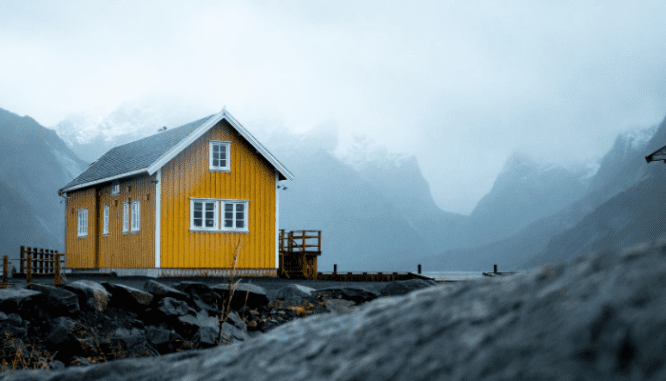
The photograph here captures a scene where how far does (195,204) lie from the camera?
979 inches

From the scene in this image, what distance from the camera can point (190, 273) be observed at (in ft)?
79.7

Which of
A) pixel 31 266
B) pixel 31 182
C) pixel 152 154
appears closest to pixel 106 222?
pixel 152 154

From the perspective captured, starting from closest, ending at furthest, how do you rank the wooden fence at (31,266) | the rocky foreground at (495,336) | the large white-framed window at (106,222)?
the rocky foreground at (495,336) → the wooden fence at (31,266) → the large white-framed window at (106,222)

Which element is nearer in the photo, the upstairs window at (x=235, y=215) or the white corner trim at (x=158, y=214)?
the white corner trim at (x=158, y=214)

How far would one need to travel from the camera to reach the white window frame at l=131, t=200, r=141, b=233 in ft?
82.7

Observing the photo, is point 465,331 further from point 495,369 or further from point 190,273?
point 190,273

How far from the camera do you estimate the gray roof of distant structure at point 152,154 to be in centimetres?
2431

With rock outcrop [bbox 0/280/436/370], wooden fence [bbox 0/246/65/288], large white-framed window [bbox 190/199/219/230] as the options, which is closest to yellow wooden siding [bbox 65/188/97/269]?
wooden fence [bbox 0/246/65/288]

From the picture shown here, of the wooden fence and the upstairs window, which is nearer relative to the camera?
the wooden fence

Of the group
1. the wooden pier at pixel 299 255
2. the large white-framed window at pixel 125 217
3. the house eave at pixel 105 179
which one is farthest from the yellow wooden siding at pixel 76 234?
the wooden pier at pixel 299 255

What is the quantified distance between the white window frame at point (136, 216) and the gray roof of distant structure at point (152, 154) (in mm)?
1131

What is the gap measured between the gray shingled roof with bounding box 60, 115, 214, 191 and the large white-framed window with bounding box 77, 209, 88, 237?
4.16ft

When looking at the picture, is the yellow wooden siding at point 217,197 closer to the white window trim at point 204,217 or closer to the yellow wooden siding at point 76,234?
the white window trim at point 204,217

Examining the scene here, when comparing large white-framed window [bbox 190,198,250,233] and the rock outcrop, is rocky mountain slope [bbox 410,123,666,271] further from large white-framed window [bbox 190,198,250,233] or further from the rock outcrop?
the rock outcrop
